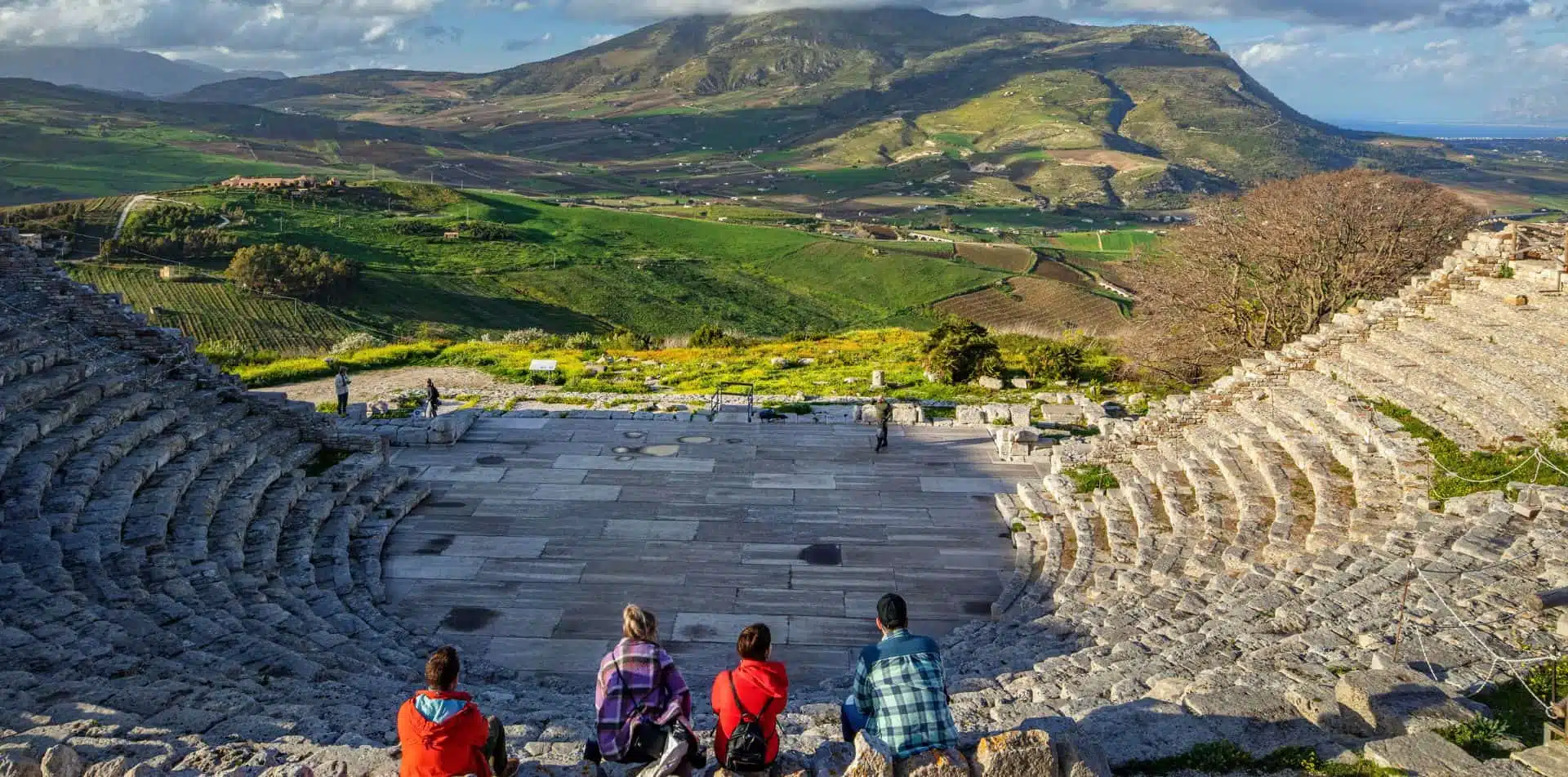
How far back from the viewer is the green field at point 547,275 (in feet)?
163

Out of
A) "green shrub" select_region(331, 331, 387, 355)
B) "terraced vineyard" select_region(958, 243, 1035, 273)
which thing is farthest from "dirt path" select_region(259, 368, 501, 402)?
"terraced vineyard" select_region(958, 243, 1035, 273)

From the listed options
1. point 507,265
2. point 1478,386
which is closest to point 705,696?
point 1478,386

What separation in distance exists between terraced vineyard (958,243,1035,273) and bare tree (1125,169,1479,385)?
4841cm

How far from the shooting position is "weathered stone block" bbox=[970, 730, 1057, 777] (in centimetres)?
582

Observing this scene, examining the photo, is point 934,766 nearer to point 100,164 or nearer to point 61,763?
point 61,763

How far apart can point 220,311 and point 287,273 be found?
6.17 m

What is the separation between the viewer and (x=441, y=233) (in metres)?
75.4

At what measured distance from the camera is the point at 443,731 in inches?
235

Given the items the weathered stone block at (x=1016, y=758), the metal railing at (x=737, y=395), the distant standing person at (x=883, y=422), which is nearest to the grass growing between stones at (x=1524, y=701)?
the weathered stone block at (x=1016, y=758)

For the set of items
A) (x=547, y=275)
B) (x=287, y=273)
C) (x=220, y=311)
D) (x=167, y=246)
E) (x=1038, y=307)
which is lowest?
(x=1038, y=307)

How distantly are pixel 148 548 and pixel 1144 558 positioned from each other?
37.9 ft

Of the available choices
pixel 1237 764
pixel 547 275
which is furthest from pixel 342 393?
pixel 547 275

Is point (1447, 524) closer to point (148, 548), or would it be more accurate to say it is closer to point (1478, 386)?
point (1478, 386)

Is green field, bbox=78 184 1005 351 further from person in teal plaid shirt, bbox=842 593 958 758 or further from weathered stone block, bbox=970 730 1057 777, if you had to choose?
weathered stone block, bbox=970 730 1057 777
